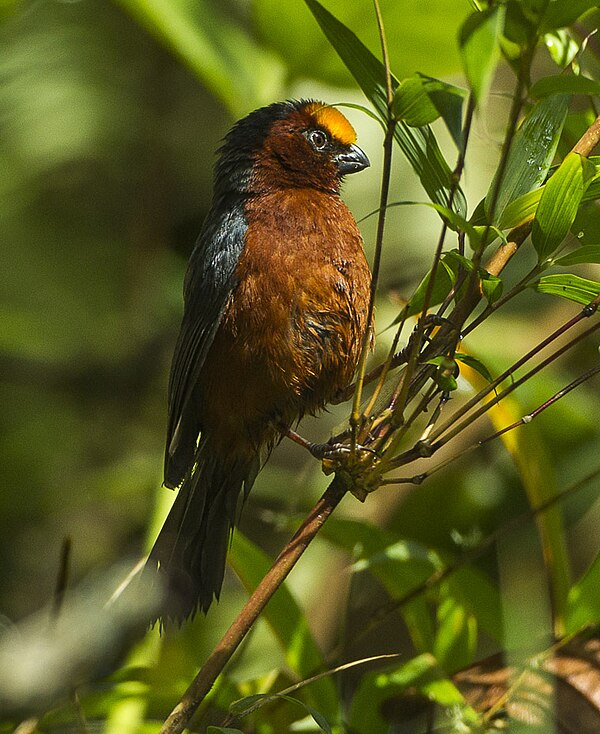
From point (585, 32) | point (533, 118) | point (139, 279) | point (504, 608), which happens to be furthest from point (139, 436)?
point (533, 118)

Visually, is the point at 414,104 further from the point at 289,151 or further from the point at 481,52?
the point at 289,151

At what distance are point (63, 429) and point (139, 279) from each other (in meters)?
0.80

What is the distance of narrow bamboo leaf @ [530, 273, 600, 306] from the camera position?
147 centimetres

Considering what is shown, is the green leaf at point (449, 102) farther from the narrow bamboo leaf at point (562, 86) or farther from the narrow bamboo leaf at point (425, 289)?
the narrow bamboo leaf at point (425, 289)

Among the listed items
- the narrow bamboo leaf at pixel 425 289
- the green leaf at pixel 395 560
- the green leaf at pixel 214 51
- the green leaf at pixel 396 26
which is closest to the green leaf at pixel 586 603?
the green leaf at pixel 395 560

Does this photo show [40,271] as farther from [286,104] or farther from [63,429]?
[286,104]

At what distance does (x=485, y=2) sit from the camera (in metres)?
1.37

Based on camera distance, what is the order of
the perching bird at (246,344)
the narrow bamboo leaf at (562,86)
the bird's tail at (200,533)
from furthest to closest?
1. the perching bird at (246,344)
2. the bird's tail at (200,533)
3. the narrow bamboo leaf at (562,86)

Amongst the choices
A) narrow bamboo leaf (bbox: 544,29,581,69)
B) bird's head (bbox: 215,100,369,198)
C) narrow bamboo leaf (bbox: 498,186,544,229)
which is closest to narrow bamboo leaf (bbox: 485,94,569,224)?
narrow bamboo leaf (bbox: 498,186,544,229)

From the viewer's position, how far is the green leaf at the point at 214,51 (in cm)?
259

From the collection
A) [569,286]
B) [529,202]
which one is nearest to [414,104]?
[529,202]

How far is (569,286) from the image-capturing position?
149cm

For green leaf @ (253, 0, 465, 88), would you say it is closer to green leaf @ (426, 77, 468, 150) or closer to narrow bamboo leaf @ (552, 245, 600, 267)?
narrow bamboo leaf @ (552, 245, 600, 267)

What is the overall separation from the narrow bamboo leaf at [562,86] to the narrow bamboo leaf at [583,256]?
0.72 feet
